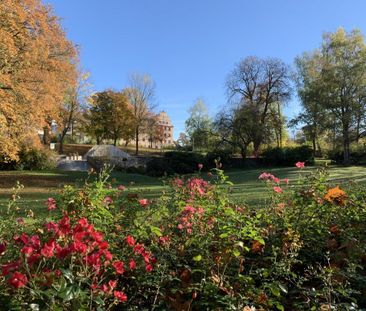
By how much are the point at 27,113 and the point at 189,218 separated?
14.3m

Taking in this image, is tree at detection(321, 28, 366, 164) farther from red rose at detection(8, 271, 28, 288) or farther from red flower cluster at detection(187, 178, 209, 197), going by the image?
red rose at detection(8, 271, 28, 288)

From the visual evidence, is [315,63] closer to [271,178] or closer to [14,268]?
[271,178]

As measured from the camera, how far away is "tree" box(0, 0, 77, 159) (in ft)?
46.6

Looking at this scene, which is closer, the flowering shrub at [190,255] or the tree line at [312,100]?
the flowering shrub at [190,255]

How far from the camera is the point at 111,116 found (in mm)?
45531

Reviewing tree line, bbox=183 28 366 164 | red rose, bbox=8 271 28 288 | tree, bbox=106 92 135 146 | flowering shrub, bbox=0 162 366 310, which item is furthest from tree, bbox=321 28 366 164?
red rose, bbox=8 271 28 288

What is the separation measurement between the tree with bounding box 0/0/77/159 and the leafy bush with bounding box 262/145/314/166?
19933mm

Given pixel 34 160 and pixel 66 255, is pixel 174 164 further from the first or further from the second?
pixel 66 255

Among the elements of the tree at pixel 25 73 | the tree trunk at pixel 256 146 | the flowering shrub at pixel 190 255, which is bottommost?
the flowering shrub at pixel 190 255

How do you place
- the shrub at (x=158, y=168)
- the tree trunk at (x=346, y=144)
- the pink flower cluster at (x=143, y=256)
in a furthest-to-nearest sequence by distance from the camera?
the tree trunk at (x=346, y=144) → the shrub at (x=158, y=168) → the pink flower cluster at (x=143, y=256)

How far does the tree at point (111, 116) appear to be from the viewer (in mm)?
45562

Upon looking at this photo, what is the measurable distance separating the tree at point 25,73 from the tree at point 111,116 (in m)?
24.3

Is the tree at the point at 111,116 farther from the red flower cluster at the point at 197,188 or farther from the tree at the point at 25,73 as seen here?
the red flower cluster at the point at 197,188

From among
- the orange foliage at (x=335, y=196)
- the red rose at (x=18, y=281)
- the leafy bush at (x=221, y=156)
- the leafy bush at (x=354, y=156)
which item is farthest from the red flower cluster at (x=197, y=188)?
the leafy bush at (x=354, y=156)
